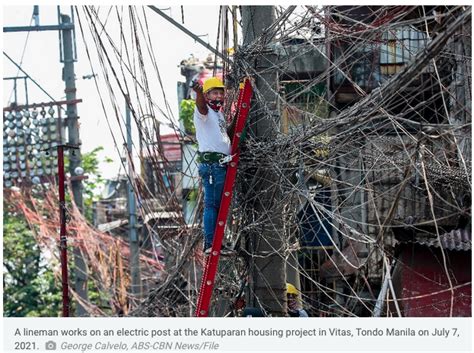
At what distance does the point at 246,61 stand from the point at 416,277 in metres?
4.79

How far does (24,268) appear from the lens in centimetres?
3819

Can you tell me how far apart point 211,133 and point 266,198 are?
1026mm

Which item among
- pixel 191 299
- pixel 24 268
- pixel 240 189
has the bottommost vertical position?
pixel 24 268

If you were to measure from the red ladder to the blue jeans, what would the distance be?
0.25ft

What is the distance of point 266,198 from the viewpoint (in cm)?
1444

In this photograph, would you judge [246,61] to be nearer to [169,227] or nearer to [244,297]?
[244,297]

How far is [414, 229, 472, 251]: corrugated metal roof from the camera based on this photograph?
55.1 feet

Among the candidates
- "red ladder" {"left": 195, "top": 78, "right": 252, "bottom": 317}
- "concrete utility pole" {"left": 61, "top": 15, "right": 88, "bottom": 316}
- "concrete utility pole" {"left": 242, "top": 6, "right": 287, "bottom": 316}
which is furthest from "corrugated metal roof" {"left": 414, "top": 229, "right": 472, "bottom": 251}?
"concrete utility pole" {"left": 61, "top": 15, "right": 88, "bottom": 316}

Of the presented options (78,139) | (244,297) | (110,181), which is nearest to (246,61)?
(244,297)

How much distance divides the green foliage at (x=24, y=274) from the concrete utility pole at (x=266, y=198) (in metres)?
22.4

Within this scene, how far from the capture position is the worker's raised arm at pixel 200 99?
503 inches

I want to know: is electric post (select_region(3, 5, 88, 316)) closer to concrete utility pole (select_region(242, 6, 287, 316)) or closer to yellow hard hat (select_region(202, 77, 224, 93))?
concrete utility pole (select_region(242, 6, 287, 316))
